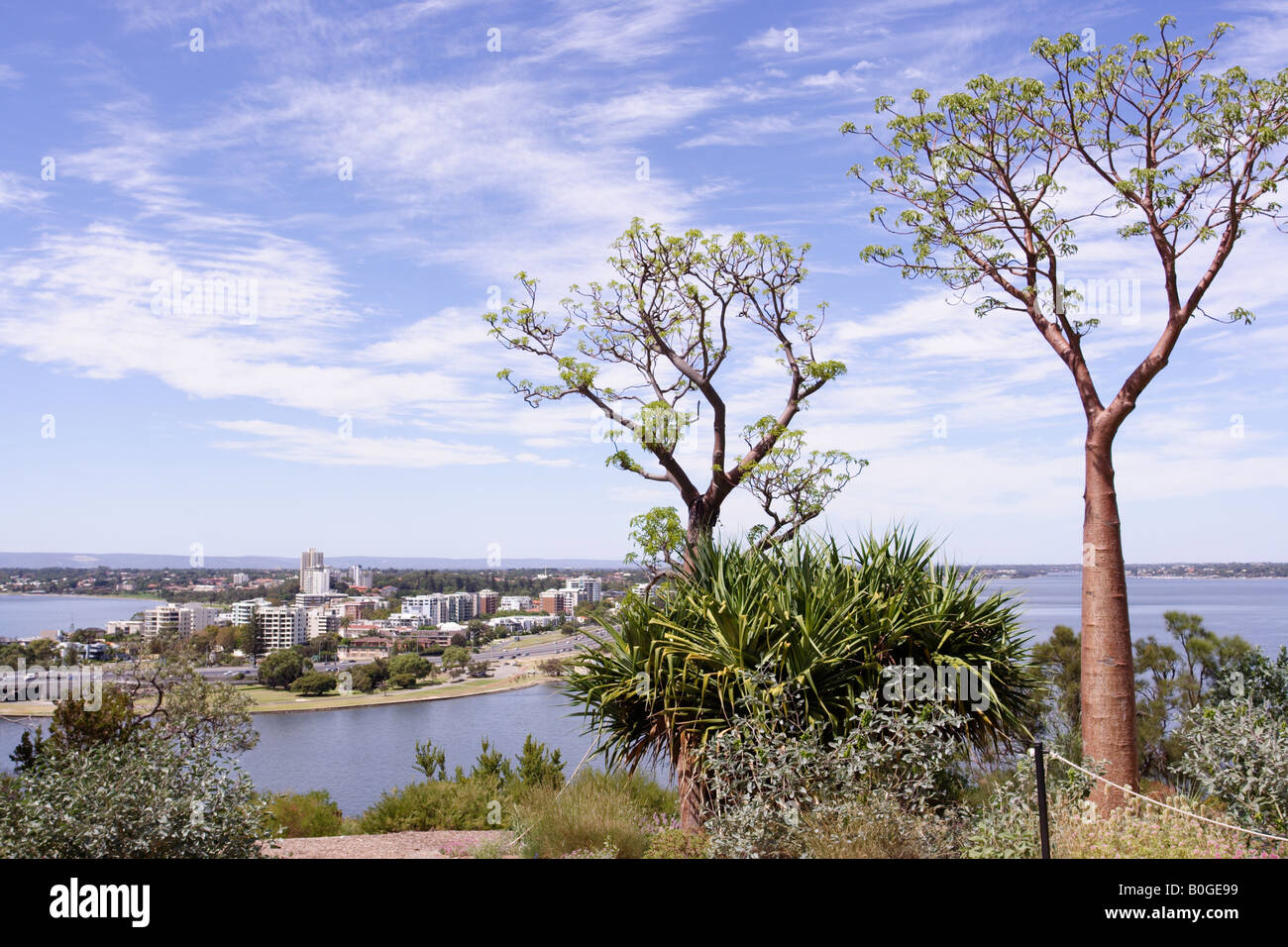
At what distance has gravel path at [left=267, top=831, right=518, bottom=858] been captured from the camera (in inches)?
310

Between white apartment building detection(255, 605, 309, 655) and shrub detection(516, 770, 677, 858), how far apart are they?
44.5 meters

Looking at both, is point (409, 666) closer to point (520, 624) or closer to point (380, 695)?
point (380, 695)

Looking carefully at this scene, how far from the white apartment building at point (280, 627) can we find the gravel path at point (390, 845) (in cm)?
4294

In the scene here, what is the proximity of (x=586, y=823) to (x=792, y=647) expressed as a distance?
87.0 inches

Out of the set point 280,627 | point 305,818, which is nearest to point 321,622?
point 280,627

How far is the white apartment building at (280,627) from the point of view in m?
49.6

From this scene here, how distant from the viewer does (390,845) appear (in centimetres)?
864

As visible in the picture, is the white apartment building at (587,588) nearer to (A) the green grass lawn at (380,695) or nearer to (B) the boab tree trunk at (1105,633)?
(A) the green grass lawn at (380,695)

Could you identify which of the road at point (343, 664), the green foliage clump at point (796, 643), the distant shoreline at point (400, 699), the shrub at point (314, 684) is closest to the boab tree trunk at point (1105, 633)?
the green foliage clump at point (796, 643)
